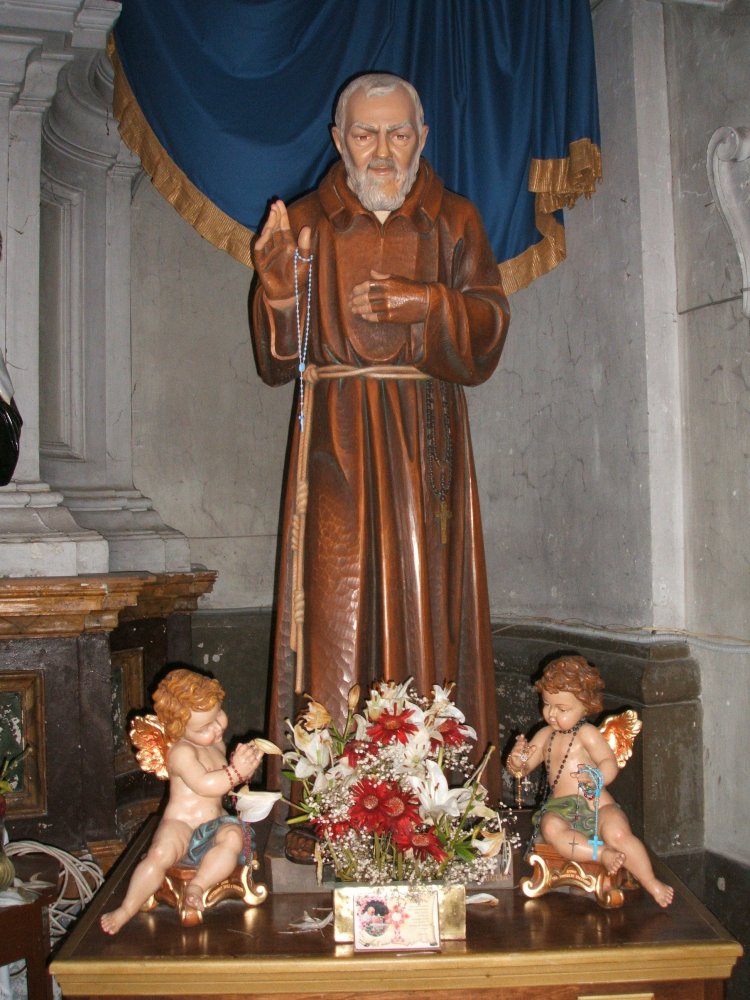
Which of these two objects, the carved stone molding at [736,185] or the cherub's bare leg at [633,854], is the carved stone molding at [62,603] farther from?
the carved stone molding at [736,185]

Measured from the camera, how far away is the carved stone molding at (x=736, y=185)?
2.79 metres

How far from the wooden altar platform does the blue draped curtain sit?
211cm

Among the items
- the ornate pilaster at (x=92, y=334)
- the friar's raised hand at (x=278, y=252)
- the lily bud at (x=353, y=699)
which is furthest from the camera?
the ornate pilaster at (x=92, y=334)

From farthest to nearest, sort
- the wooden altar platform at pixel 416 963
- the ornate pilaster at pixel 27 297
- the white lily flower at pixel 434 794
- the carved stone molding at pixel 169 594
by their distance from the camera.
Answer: the carved stone molding at pixel 169 594, the ornate pilaster at pixel 27 297, the white lily flower at pixel 434 794, the wooden altar platform at pixel 416 963

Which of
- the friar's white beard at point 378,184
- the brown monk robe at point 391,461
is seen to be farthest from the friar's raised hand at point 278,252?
the friar's white beard at point 378,184

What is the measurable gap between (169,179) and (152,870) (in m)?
2.20

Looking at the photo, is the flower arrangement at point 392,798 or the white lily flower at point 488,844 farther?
the white lily flower at point 488,844

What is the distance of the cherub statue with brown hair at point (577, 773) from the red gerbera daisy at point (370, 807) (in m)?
0.43

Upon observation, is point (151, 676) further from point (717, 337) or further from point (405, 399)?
point (717, 337)

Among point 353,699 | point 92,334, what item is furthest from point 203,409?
point 353,699

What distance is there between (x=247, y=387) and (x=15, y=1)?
1.60 meters

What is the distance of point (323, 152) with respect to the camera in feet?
11.1

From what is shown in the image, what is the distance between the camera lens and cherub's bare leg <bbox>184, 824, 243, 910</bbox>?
2.04 meters

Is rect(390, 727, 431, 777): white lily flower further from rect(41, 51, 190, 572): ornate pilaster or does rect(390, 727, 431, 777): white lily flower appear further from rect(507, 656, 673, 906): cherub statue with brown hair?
rect(41, 51, 190, 572): ornate pilaster
